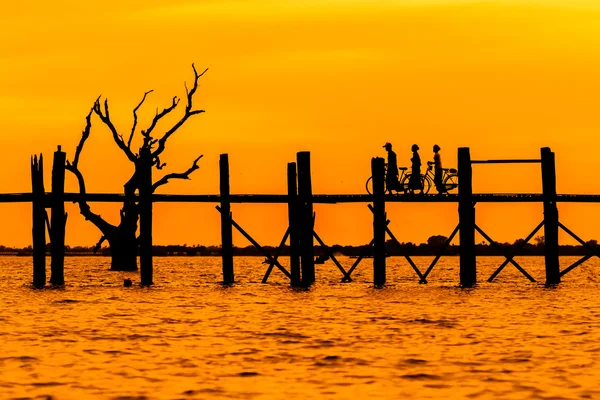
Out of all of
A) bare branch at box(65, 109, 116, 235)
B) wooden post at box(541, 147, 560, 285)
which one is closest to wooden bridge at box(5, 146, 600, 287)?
wooden post at box(541, 147, 560, 285)

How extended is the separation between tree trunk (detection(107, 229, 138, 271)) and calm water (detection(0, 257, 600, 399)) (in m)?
12.0

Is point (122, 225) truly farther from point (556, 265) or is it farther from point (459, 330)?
point (459, 330)

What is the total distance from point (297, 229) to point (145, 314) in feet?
19.7

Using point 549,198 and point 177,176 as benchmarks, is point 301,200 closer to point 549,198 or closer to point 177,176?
point 549,198

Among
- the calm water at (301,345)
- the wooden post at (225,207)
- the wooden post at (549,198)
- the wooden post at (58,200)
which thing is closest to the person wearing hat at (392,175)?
the calm water at (301,345)

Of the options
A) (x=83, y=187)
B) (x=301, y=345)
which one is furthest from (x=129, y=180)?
(x=301, y=345)

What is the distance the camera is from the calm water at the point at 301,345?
50.2 ft

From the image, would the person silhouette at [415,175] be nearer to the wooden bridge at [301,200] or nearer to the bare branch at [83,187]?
the wooden bridge at [301,200]

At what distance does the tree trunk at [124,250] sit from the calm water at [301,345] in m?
12.0

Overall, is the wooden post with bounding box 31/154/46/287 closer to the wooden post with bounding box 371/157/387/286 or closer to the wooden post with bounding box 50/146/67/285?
the wooden post with bounding box 50/146/67/285

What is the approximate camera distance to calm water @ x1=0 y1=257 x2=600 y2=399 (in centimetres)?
1529

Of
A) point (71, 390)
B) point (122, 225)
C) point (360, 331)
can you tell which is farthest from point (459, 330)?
point (122, 225)

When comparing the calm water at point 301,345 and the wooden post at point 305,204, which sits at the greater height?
the wooden post at point 305,204

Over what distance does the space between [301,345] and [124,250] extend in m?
27.2
